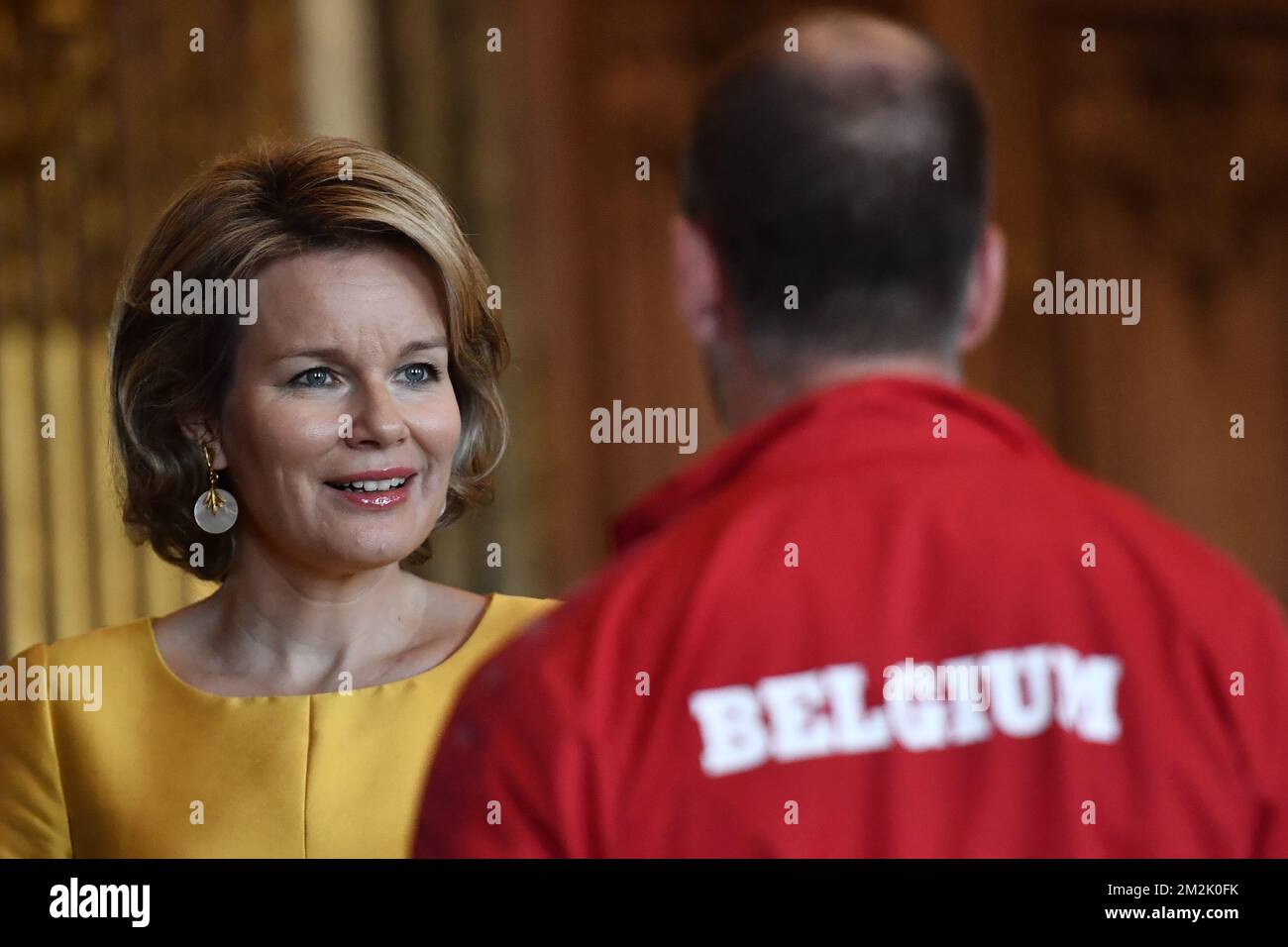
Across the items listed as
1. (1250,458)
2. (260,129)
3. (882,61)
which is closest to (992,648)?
(882,61)

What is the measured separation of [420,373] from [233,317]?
207 millimetres

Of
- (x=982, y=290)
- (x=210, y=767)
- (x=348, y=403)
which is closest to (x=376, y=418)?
(x=348, y=403)

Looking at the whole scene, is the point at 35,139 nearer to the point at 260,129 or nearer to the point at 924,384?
the point at 260,129

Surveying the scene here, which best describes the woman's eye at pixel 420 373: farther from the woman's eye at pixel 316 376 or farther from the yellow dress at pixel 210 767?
the yellow dress at pixel 210 767

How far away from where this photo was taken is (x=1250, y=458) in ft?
14.5

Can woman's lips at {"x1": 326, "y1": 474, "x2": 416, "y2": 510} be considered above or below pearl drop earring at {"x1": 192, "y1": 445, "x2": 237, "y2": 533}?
below

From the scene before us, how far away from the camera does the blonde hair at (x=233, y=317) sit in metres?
1.88

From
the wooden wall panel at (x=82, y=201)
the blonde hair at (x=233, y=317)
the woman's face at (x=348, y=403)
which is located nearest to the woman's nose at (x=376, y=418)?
the woman's face at (x=348, y=403)

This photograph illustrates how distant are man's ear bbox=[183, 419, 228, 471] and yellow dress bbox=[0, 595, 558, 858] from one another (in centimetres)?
23

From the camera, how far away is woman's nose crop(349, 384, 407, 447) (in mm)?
1834

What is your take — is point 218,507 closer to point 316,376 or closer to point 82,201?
point 316,376

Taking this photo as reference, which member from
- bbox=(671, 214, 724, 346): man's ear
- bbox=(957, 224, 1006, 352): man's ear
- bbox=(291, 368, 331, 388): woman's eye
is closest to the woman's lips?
bbox=(291, 368, 331, 388): woman's eye

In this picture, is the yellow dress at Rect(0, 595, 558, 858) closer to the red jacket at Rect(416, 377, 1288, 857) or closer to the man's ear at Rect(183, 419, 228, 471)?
the man's ear at Rect(183, 419, 228, 471)

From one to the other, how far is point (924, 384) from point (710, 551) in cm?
18
